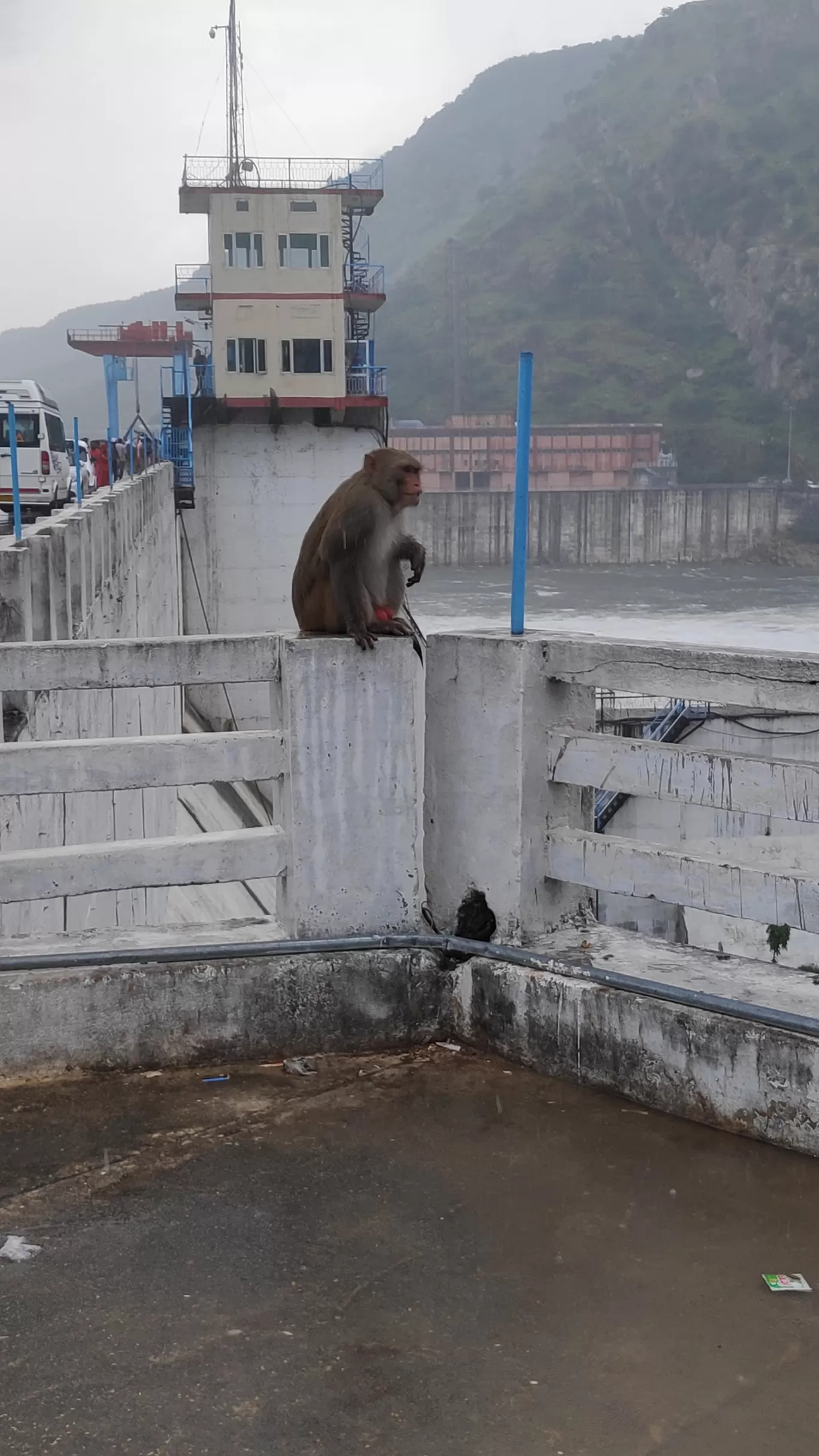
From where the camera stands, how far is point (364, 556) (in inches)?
174

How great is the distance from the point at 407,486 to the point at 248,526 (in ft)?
97.2

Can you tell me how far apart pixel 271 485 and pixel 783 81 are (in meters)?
169

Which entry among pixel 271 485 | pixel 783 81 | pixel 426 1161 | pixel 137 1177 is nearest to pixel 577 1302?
pixel 426 1161

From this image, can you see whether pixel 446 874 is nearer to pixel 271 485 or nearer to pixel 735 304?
pixel 271 485

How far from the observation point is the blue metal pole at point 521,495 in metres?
3.84

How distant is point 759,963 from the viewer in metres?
3.87

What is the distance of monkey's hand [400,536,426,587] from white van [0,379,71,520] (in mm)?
12173

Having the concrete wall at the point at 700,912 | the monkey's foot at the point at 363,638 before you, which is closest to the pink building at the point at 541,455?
the concrete wall at the point at 700,912

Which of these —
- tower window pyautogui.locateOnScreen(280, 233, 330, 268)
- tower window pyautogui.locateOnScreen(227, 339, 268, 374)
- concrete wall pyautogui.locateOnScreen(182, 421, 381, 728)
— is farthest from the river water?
concrete wall pyautogui.locateOnScreen(182, 421, 381, 728)

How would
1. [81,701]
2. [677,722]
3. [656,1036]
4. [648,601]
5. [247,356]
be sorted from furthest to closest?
[648,601] < [247,356] < [677,722] < [81,701] < [656,1036]

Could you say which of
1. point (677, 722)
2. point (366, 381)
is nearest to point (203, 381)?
point (366, 381)

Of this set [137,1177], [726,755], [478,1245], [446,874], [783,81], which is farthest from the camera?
[783,81]

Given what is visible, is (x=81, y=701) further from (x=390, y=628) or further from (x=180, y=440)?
(x=180, y=440)

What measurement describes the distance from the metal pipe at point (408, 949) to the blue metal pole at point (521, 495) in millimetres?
935
